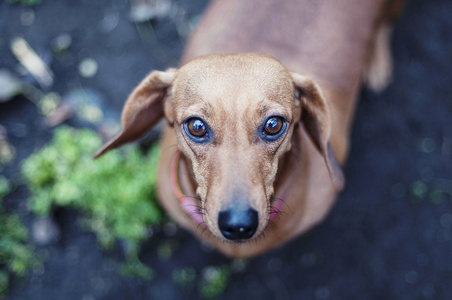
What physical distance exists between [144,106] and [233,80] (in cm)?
55

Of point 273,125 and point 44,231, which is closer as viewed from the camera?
point 273,125

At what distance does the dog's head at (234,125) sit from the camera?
170 cm

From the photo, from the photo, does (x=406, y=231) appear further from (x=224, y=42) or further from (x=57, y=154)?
(x=57, y=154)

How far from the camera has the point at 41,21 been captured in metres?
3.47

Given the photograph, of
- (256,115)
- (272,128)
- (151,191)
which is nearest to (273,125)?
(272,128)

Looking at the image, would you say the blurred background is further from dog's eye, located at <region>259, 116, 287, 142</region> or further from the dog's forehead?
dog's eye, located at <region>259, 116, 287, 142</region>

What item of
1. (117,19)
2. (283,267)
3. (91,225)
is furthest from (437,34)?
(91,225)

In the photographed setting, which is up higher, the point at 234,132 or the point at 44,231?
the point at 234,132

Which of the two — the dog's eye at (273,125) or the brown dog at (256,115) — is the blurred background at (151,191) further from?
the dog's eye at (273,125)

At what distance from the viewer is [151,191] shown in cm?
300

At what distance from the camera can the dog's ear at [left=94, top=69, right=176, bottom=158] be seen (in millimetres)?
2004

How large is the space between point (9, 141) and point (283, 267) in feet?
7.79

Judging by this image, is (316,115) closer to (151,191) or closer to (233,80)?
(233,80)

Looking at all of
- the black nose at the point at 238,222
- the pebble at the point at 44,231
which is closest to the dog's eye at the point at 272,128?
the black nose at the point at 238,222
